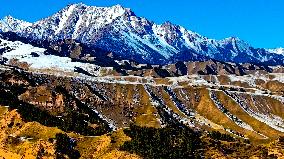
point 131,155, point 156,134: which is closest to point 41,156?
point 131,155

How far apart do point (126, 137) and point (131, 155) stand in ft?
68.2

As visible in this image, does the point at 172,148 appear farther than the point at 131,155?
Yes

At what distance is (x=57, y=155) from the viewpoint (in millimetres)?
183875

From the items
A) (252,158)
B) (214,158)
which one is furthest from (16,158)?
(252,158)

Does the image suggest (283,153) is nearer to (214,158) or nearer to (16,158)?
(214,158)

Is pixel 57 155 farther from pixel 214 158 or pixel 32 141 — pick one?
pixel 214 158

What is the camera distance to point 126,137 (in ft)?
646

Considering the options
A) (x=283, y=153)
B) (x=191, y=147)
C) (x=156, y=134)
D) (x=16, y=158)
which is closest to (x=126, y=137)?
(x=156, y=134)

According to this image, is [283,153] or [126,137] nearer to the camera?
[283,153]

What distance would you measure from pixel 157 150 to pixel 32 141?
43119 mm

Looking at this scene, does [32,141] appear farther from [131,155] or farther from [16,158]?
[131,155]

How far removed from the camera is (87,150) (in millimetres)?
188875

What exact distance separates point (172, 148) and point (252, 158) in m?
26.3

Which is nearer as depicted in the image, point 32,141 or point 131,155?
point 131,155
